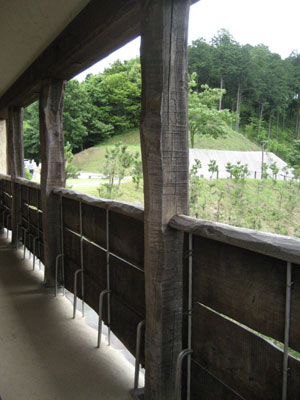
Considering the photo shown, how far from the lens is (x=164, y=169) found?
1699 millimetres

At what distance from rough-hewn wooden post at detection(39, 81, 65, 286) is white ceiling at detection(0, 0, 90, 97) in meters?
0.46

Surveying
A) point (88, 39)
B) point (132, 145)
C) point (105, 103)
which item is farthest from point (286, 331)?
point (105, 103)

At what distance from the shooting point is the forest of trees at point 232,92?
311 inches

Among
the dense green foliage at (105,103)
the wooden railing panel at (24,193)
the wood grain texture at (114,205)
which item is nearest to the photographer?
the wood grain texture at (114,205)

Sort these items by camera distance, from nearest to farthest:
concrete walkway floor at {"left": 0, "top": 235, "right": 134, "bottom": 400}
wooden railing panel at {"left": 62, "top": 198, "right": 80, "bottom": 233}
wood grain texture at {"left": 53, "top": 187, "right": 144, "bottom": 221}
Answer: wood grain texture at {"left": 53, "top": 187, "right": 144, "bottom": 221}, concrete walkway floor at {"left": 0, "top": 235, "right": 134, "bottom": 400}, wooden railing panel at {"left": 62, "top": 198, "right": 80, "bottom": 233}

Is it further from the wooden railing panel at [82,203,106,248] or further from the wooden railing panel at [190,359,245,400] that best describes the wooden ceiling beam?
the wooden railing panel at [190,359,245,400]

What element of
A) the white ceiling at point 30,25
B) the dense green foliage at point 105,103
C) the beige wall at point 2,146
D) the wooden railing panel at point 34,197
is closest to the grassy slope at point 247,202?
the dense green foliage at point 105,103

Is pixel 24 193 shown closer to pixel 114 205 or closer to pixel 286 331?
pixel 114 205

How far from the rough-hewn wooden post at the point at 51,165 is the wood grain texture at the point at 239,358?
2.35 meters

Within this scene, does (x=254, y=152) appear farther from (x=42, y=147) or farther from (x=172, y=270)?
(x=172, y=270)

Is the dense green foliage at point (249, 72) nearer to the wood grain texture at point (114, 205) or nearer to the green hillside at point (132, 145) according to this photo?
the green hillside at point (132, 145)

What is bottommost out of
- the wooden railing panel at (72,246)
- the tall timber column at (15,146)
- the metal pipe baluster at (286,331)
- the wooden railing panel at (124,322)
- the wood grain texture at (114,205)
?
the wooden railing panel at (124,322)

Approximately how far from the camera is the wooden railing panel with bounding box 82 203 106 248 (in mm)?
2533

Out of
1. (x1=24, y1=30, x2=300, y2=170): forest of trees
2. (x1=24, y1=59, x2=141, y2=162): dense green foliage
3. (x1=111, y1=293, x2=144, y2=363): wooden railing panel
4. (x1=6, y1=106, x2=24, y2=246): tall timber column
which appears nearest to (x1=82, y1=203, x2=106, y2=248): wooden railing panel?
(x1=111, y1=293, x2=144, y2=363): wooden railing panel
